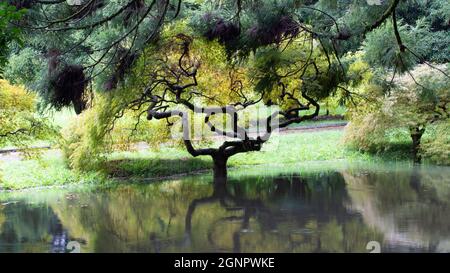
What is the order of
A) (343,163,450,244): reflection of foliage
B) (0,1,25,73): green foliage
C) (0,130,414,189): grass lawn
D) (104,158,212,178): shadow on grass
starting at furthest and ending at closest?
(104,158,212,178): shadow on grass, (0,130,414,189): grass lawn, (343,163,450,244): reflection of foliage, (0,1,25,73): green foliage

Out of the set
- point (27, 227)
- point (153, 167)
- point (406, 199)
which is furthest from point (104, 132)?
point (406, 199)

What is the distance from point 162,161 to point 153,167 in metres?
0.41

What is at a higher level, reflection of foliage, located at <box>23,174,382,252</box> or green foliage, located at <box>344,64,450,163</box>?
green foliage, located at <box>344,64,450,163</box>

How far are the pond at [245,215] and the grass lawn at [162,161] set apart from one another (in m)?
0.73

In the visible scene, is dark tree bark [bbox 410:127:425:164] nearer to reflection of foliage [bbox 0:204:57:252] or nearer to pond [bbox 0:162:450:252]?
pond [bbox 0:162:450:252]

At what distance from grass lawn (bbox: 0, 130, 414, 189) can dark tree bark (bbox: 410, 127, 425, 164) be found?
0.44 metres

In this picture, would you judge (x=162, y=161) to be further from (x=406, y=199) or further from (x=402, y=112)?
(x=406, y=199)

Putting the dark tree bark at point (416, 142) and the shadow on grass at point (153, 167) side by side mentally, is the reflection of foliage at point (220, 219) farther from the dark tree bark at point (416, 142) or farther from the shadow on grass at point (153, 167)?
the dark tree bark at point (416, 142)

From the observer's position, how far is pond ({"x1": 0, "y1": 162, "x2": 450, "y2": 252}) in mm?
5664

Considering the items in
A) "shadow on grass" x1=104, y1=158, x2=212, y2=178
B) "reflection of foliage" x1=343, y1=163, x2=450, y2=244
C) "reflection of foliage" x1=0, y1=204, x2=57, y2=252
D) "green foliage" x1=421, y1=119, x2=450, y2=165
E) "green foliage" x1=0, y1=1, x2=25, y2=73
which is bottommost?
"reflection of foliage" x1=0, y1=204, x2=57, y2=252

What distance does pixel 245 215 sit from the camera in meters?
7.23

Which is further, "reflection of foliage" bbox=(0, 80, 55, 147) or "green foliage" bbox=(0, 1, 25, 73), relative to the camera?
"reflection of foliage" bbox=(0, 80, 55, 147)

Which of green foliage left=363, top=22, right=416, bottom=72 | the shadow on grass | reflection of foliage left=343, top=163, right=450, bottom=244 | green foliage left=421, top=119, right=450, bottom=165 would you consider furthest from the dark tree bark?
green foliage left=363, top=22, right=416, bottom=72

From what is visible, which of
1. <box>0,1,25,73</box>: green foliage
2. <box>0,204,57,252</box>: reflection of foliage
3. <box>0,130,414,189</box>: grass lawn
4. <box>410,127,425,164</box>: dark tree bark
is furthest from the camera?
<box>410,127,425,164</box>: dark tree bark
